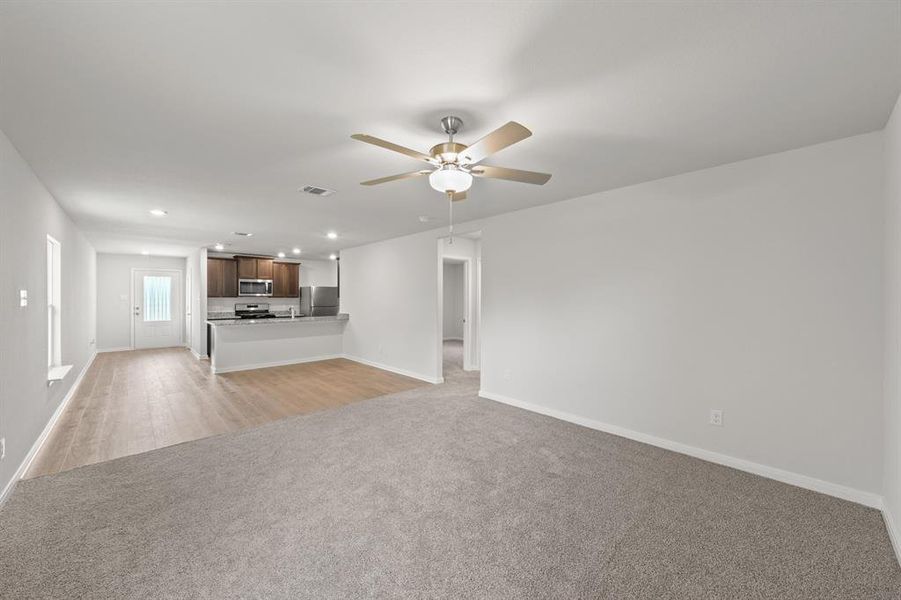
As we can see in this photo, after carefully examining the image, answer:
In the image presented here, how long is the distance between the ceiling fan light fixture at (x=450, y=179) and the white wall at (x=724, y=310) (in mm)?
2111

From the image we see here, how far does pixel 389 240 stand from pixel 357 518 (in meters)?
5.05

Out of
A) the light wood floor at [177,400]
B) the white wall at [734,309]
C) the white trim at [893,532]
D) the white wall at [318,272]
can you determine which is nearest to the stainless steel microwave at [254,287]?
the white wall at [318,272]

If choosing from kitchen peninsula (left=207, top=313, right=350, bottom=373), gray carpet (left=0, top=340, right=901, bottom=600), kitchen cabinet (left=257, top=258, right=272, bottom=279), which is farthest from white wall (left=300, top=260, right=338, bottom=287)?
gray carpet (left=0, top=340, right=901, bottom=600)

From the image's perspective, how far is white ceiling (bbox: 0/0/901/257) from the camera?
1.38m

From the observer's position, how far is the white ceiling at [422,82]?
1381 millimetres

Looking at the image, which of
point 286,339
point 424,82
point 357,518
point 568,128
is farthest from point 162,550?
point 286,339

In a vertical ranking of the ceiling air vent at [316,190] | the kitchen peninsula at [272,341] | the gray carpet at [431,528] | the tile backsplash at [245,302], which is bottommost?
the gray carpet at [431,528]

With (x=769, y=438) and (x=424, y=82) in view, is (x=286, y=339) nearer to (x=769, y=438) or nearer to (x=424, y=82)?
(x=424, y=82)

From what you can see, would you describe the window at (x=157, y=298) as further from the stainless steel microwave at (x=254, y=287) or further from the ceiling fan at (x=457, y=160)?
the ceiling fan at (x=457, y=160)

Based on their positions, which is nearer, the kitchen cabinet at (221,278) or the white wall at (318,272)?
the kitchen cabinet at (221,278)

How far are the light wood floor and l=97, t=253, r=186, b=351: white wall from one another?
166 cm

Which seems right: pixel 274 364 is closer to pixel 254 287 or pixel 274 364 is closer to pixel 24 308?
pixel 254 287

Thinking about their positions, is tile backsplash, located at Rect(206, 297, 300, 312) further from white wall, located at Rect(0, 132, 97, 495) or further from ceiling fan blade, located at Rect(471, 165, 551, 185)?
ceiling fan blade, located at Rect(471, 165, 551, 185)

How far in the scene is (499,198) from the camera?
393 centimetres
